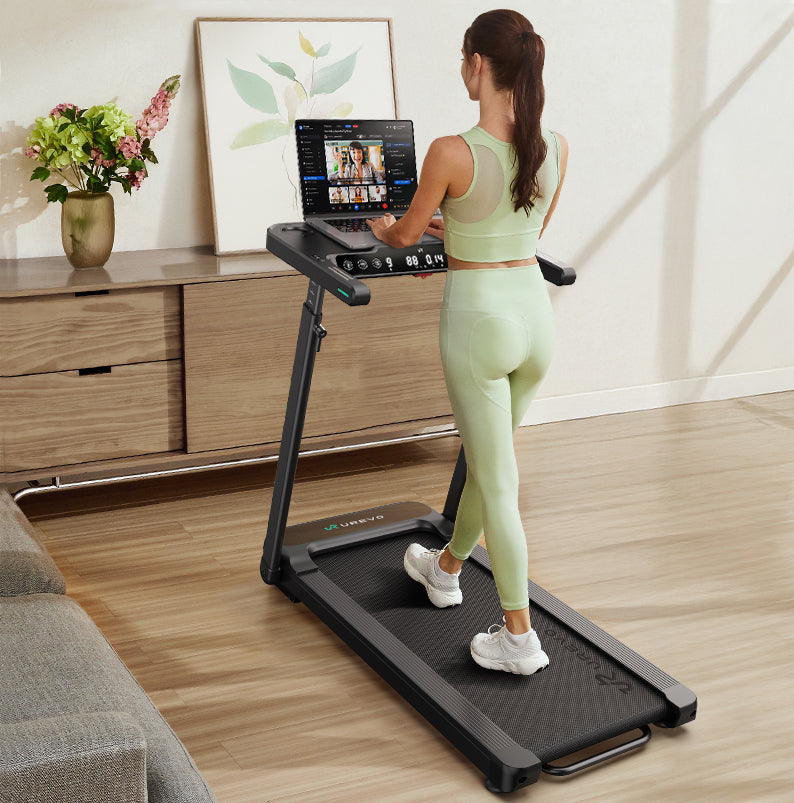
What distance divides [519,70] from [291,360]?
167 centimetres

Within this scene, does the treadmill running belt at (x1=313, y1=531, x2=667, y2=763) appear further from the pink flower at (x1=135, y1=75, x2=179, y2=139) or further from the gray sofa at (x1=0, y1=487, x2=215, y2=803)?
the pink flower at (x1=135, y1=75, x2=179, y2=139)

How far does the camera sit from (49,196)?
3.51m

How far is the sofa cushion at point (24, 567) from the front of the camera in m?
2.28

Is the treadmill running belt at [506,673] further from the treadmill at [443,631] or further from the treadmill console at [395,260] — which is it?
the treadmill console at [395,260]

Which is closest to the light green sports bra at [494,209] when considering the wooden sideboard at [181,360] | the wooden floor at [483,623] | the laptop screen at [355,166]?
the laptop screen at [355,166]

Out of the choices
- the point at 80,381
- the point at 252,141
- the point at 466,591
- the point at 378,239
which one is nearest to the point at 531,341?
the point at 378,239

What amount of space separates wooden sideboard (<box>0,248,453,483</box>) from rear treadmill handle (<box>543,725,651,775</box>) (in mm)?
1748

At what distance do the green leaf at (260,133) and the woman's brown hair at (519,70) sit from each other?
1.73 metres

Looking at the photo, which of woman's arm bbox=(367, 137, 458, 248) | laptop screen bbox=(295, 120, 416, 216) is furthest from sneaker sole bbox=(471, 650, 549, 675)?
laptop screen bbox=(295, 120, 416, 216)

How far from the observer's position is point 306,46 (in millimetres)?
3932

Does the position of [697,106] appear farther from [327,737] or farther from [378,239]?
[327,737]

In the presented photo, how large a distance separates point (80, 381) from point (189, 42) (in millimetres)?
1291

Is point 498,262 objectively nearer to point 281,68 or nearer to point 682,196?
point 281,68

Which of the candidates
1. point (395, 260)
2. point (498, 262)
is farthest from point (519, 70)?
point (395, 260)
